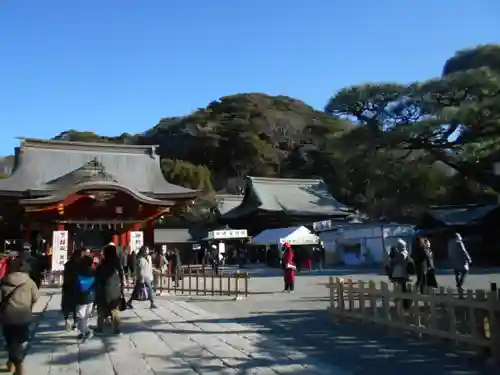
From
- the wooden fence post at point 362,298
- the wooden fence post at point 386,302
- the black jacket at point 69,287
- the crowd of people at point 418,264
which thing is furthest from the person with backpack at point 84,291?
the crowd of people at point 418,264

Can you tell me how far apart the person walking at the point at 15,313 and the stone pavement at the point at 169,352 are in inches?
22.3

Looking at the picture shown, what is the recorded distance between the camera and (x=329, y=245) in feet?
110

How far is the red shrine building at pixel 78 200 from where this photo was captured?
1992cm

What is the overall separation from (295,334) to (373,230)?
23.2 meters

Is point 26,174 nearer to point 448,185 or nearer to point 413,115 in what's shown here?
point 413,115

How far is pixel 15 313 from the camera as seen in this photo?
5.72 m

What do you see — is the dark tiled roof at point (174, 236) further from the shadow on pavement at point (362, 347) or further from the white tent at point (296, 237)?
the shadow on pavement at point (362, 347)

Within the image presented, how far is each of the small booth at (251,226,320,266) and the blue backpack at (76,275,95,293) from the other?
19.9 m

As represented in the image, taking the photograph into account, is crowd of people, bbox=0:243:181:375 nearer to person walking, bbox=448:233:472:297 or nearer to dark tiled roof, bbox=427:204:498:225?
person walking, bbox=448:233:472:297

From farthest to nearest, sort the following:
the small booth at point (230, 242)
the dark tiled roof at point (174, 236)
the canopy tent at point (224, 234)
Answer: the dark tiled roof at point (174, 236) → the small booth at point (230, 242) → the canopy tent at point (224, 234)

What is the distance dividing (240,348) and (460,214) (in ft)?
82.2

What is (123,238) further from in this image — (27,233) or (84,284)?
(84,284)

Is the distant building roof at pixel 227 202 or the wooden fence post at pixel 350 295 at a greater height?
the distant building roof at pixel 227 202

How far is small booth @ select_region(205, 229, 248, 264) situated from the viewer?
33.1 metres
